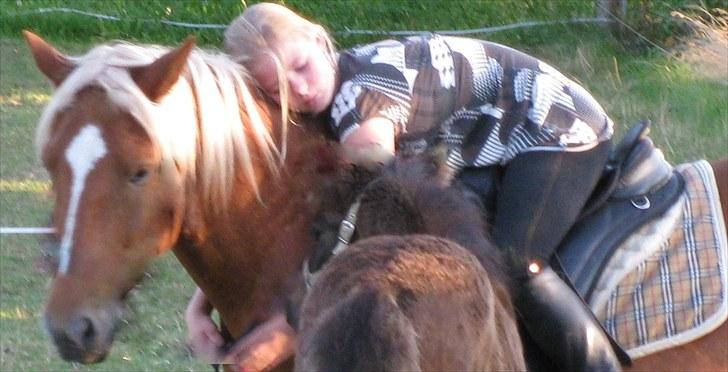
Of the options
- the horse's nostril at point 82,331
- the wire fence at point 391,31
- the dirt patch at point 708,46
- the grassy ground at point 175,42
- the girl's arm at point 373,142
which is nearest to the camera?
the horse's nostril at point 82,331

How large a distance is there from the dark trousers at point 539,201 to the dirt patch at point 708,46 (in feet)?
17.2

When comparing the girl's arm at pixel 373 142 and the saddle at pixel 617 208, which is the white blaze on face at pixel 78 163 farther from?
the saddle at pixel 617 208

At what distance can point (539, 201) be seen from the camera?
242 cm

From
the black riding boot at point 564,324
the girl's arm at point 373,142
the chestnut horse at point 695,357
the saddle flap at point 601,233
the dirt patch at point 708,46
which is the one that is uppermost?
the girl's arm at point 373,142

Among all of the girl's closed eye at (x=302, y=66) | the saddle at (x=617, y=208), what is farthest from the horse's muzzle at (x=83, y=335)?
the saddle at (x=617, y=208)

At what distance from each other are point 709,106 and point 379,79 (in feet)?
18.2

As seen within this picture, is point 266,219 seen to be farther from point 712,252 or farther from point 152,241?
point 712,252

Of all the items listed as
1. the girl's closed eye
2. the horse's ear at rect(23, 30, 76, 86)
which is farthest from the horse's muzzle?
the girl's closed eye

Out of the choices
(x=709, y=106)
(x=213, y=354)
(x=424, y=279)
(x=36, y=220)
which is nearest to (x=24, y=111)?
(x=36, y=220)

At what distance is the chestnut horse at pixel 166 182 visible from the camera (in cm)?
220

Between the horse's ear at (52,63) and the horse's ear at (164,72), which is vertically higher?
the horse's ear at (164,72)

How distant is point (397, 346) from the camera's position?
158cm

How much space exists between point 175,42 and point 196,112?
6.59 meters

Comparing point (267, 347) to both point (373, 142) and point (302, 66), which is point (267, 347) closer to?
point (373, 142)
